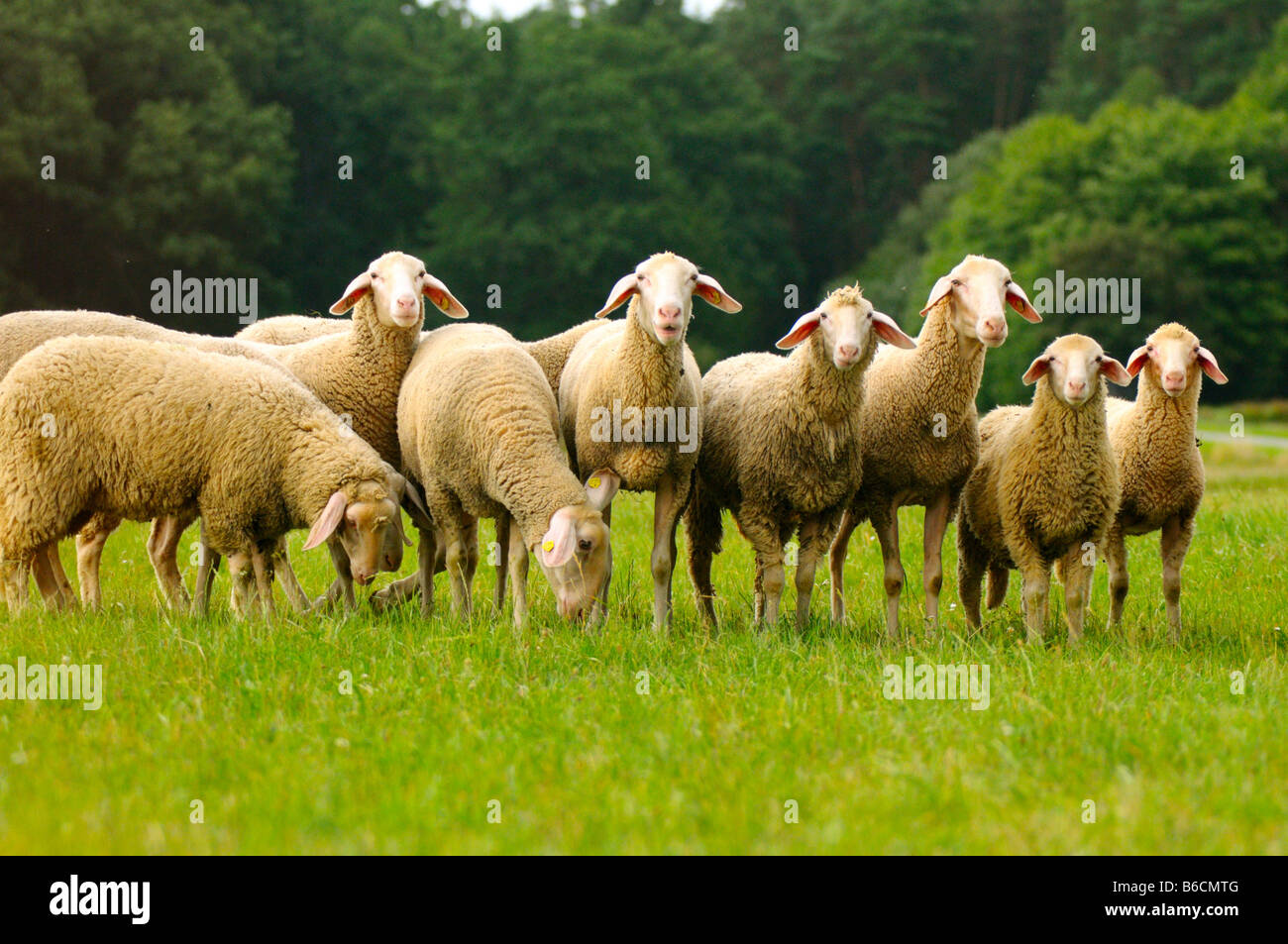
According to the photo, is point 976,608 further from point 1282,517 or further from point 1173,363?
point 1282,517

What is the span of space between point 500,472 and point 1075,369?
3052 mm

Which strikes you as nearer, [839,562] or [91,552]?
[91,552]

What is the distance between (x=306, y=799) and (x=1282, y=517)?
932cm

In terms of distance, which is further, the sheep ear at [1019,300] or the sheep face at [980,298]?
the sheep ear at [1019,300]

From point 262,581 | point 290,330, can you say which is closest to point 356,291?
point 290,330

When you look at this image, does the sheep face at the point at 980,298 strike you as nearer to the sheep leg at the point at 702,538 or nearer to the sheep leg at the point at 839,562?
the sheep leg at the point at 839,562

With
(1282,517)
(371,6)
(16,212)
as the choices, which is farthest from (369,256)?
(1282,517)

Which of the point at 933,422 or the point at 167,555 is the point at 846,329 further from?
the point at 167,555

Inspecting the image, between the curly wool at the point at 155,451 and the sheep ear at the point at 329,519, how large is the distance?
0.14 m

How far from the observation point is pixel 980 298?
7746mm

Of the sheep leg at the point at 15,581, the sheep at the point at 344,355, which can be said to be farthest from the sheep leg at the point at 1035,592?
the sheep leg at the point at 15,581

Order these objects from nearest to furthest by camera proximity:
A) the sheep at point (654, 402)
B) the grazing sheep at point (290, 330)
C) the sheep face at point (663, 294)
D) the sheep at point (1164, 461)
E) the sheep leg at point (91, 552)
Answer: the sheep face at point (663, 294), the sheep at point (654, 402), the sheep at point (1164, 461), the sheep leg at point (91, 552), the grazing sheep at point (290, 330)

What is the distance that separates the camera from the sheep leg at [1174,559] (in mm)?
8172

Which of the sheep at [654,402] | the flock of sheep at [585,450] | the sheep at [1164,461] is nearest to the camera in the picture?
the flock of sheep at [585,450]
